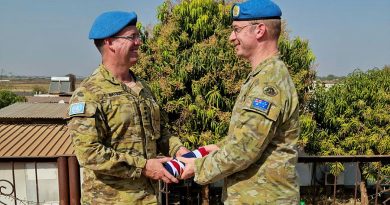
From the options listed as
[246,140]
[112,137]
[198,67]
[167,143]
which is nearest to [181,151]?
[167,143]

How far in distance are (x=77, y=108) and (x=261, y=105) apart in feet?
3.19

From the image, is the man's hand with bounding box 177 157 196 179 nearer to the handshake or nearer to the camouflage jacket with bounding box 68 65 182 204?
the handshake

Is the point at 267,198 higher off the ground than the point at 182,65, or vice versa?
the point at 182,65

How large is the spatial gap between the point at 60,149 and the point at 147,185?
30.1ft

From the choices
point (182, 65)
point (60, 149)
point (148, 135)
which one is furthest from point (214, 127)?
point (148, 135)

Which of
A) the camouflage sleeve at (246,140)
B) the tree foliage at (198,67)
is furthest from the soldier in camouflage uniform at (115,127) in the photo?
the tree foliage at (198,67)

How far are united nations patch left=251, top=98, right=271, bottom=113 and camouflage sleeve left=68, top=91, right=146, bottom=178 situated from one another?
2.54ft

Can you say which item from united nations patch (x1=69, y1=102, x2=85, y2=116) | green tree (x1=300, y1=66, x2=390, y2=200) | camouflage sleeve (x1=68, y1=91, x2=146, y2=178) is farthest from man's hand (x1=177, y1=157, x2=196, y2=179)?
green tree (x1=300, y1=66, x2=390, y2=200)

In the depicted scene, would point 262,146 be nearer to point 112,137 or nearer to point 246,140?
point 246,140

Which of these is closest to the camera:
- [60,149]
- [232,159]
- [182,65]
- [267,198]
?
[232,159]

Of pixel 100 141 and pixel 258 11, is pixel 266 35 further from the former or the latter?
pixel 100 141

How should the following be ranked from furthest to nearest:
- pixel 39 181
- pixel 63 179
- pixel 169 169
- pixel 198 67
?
pixel 39 181, pixel 198 67, pixel 63 179, pixel 169 169

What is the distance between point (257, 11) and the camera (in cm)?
182

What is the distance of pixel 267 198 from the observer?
1861 millimetres
